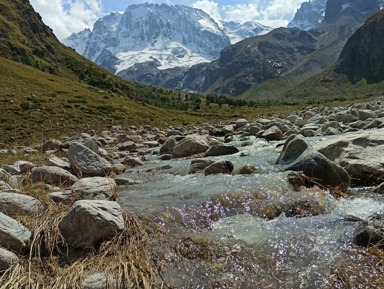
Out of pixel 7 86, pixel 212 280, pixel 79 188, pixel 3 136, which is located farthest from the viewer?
pixel 7 86

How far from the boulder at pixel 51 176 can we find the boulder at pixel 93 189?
6.83ft

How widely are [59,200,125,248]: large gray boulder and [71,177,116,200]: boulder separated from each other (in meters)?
1.77

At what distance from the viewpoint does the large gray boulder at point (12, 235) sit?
3941 millimetres

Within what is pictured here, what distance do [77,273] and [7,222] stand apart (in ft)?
4.79

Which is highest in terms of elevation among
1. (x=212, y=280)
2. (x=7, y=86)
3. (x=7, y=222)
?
(x=7, y=86)

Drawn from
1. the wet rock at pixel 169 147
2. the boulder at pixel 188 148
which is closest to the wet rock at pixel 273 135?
the boulder at pixel 188 148

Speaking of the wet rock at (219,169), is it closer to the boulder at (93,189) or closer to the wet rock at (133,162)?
the boulder at (93,189)

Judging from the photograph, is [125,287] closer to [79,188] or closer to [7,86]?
[79,188]

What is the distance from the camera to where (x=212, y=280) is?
13.0 feet

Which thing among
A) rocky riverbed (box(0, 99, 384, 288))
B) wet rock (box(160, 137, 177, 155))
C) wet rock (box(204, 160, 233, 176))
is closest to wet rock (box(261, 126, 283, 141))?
wet rock (box(160, 137, 177, 155))

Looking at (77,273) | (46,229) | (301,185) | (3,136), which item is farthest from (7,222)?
(3,136)

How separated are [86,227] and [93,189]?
89.7 inches

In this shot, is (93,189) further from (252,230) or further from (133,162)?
(133,162)

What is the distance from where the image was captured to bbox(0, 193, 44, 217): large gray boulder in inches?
195
